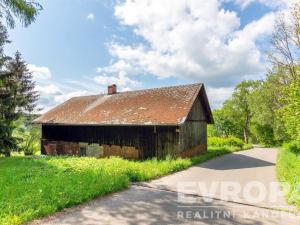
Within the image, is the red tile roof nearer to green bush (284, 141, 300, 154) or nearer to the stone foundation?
the stone foundation

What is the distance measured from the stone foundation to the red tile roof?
280 cm

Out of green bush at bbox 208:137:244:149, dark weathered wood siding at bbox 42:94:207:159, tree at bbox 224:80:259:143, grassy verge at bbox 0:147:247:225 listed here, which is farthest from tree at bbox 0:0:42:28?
tree at bbox 224:80:259:143

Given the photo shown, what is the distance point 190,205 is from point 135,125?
1018 cm

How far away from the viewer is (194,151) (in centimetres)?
1941

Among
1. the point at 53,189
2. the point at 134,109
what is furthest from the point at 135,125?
the point at 53,189

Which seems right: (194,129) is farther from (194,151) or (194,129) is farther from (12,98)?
(12,98)

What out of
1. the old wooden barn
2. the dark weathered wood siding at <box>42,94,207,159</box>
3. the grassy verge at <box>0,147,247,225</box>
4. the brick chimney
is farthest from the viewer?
the brick chimney

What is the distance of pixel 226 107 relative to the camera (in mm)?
47844

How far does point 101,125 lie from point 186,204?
1309cm

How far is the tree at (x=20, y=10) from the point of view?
30.0ft

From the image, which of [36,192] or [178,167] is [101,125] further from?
[36,192]

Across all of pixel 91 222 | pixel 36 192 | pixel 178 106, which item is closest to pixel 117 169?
pixel 36 192

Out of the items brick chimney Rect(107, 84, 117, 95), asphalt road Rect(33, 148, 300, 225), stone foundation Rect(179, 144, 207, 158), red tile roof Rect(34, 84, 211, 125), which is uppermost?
brick chimney Rect(107, 84, 117, 95)

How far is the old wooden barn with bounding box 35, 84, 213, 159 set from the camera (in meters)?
17.4
